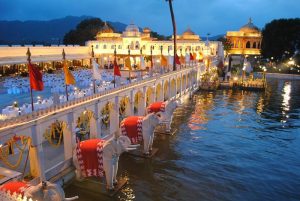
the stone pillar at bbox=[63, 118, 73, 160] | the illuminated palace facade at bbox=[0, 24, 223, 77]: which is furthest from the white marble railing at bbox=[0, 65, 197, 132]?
the illuminated palace facade at bbox=[0, 24, 223, 77]

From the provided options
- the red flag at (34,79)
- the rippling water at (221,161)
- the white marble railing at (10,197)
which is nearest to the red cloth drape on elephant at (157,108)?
the rippling water at (221,161)

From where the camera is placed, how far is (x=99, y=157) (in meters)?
13.9

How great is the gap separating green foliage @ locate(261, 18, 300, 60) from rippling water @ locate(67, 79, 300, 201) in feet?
156

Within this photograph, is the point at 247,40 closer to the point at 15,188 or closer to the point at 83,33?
the point at 83,33

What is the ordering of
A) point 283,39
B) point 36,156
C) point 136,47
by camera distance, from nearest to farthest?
point 36,156, point 136,47, point 283,39

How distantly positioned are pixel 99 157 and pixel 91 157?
0.41 meters

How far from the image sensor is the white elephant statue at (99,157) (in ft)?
45.2

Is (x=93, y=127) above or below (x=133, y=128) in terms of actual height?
above

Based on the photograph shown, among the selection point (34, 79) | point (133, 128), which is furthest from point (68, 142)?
point (133, 128)

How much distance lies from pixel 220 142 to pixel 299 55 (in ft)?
184

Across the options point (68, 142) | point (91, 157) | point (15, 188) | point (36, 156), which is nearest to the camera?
point (15, 188)

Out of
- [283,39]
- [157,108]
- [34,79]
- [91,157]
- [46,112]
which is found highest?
[283,39]

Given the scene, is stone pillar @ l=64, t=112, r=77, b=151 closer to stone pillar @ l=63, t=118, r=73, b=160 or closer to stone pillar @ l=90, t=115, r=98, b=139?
stone pillar @ l=63, t=118, r=73, b=160

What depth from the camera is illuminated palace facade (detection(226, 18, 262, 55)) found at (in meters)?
83.3
